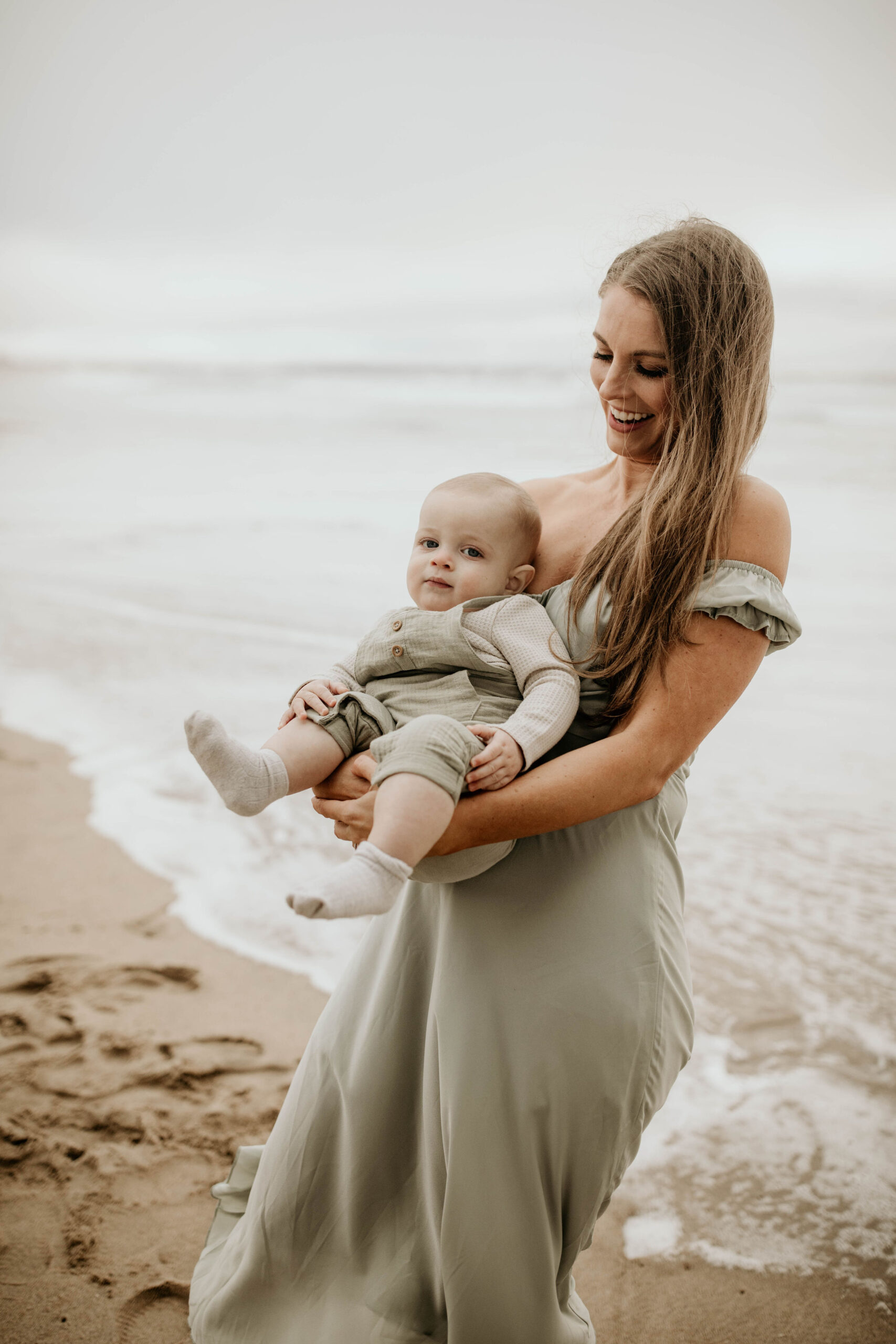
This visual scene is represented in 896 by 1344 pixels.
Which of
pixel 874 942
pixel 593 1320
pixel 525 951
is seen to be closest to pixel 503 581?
pixel 525 951

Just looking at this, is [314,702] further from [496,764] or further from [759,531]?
[759,531]

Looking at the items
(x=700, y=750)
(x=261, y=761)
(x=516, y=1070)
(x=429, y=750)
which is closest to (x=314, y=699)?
(x=261, y=761)

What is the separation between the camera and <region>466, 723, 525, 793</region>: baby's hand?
1456 mm

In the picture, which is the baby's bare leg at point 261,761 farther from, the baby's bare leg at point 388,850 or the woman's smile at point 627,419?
the woman's smile at point 627,419

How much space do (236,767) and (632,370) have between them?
3.08 ft

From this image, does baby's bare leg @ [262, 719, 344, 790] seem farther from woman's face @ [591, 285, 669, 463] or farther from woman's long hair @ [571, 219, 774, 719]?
woman's face @ [591, 285, 669, 463]

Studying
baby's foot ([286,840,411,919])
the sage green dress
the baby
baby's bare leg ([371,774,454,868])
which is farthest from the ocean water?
baby's foot ([286,840,411,919])

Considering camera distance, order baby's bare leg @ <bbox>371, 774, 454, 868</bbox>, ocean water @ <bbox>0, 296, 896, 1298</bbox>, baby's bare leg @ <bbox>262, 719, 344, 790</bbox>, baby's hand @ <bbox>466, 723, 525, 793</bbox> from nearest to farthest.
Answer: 1. baby's bare leg @ <bbox>371, 774, 454, 868</bbox>
2. baby's hand @ <bbox>466, 723, 525, 793</bbox>
3. baby's bare leg @ <bbox>262, 719, 344, 790</bbox>
4. ocean water @ <bbox>0, 296, 896, 1298</bbox>

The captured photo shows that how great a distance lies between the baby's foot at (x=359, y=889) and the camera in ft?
3.96

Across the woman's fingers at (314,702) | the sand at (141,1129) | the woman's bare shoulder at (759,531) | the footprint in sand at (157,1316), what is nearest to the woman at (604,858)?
the woman's bare shoulder at (759,531)

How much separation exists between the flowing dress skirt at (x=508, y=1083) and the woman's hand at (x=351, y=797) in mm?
233

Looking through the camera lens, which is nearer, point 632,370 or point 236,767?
point 236,767

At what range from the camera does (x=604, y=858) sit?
5.37ft

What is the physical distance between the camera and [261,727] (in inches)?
224
